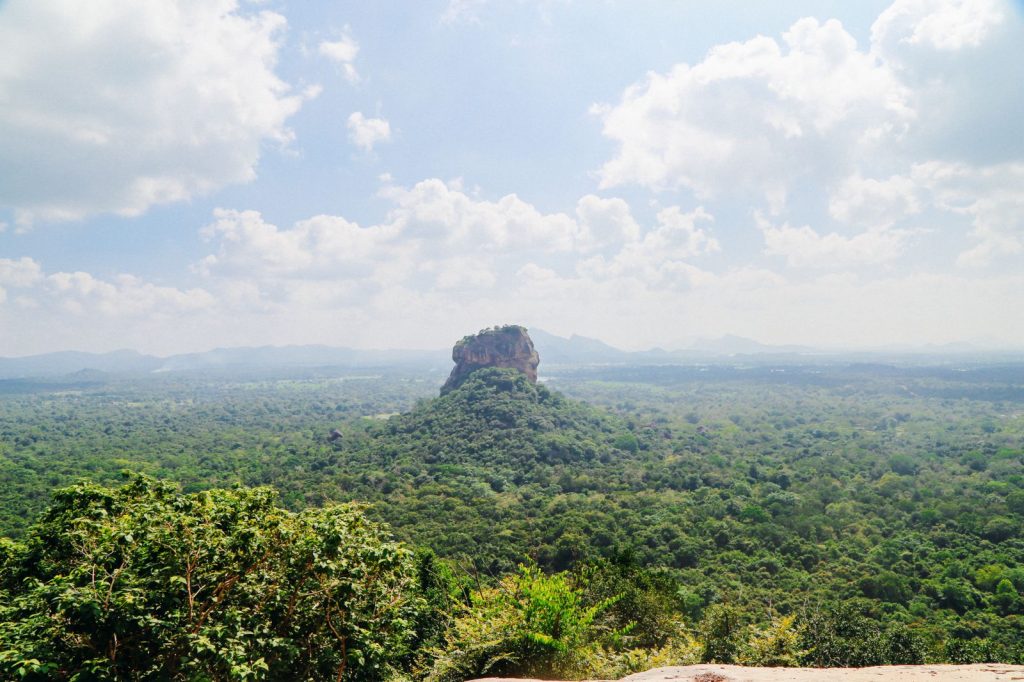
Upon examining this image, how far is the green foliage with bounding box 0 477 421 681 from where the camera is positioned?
6.50m

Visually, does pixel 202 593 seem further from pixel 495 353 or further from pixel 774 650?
pixel 495 353

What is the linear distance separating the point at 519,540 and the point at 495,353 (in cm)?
4807

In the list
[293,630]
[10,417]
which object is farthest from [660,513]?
[10,417]

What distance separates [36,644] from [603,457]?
6361 cm

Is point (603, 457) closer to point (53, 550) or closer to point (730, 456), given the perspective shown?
point (730, 456)

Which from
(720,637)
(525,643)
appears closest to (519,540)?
(720,637)

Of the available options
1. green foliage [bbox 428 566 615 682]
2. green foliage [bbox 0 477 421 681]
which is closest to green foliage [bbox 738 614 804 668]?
green foliage [bbox 428 566 615 682]

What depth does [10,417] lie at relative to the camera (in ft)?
408

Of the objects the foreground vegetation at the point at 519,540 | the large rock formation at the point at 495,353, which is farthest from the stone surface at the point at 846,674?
the large rock formation at the point at 495,353

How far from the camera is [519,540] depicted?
35219mm

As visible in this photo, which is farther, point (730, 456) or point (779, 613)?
point (730, 456)

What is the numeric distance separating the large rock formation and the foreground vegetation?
13.8 feet

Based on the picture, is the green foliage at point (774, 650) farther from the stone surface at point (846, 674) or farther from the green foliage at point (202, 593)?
the green foliage at point (202, 593)

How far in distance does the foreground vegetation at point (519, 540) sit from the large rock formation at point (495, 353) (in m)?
4.21
